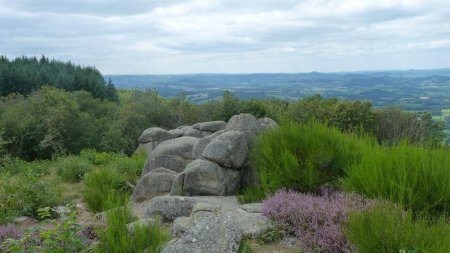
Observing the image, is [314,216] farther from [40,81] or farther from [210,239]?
[40,81]

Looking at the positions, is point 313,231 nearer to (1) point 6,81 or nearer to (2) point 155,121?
(2) point 155,121

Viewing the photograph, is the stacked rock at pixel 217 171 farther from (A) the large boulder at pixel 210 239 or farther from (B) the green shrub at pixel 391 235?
(B) the green shrub at pixel 391 235

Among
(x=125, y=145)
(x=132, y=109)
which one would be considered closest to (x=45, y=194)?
(x=125, y=145)

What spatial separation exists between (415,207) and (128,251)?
3822 mm

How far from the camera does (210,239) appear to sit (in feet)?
17.5

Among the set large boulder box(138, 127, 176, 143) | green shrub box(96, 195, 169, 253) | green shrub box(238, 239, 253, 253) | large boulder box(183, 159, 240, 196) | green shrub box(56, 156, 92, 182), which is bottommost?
large boulder box(138, 127, 176, 143)

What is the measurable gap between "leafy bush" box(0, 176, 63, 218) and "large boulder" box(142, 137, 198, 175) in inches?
154

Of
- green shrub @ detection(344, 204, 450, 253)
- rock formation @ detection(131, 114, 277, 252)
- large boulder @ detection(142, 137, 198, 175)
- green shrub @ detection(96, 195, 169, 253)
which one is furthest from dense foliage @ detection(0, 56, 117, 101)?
green shrub @ detection(344, 204, 450, 253)

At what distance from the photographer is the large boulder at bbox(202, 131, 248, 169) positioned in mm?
10461

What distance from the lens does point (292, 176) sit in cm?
757

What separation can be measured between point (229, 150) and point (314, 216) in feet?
16.1

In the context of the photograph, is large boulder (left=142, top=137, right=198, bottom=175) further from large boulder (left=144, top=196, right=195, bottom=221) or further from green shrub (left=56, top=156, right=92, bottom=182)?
large boulder (left=144, top=196, right=195, bottom=221)

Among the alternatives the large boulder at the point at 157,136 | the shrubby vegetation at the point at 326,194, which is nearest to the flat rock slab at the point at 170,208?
the shrubby vegetation at the point at 326,194

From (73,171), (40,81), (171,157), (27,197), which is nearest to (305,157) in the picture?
(27,197)
